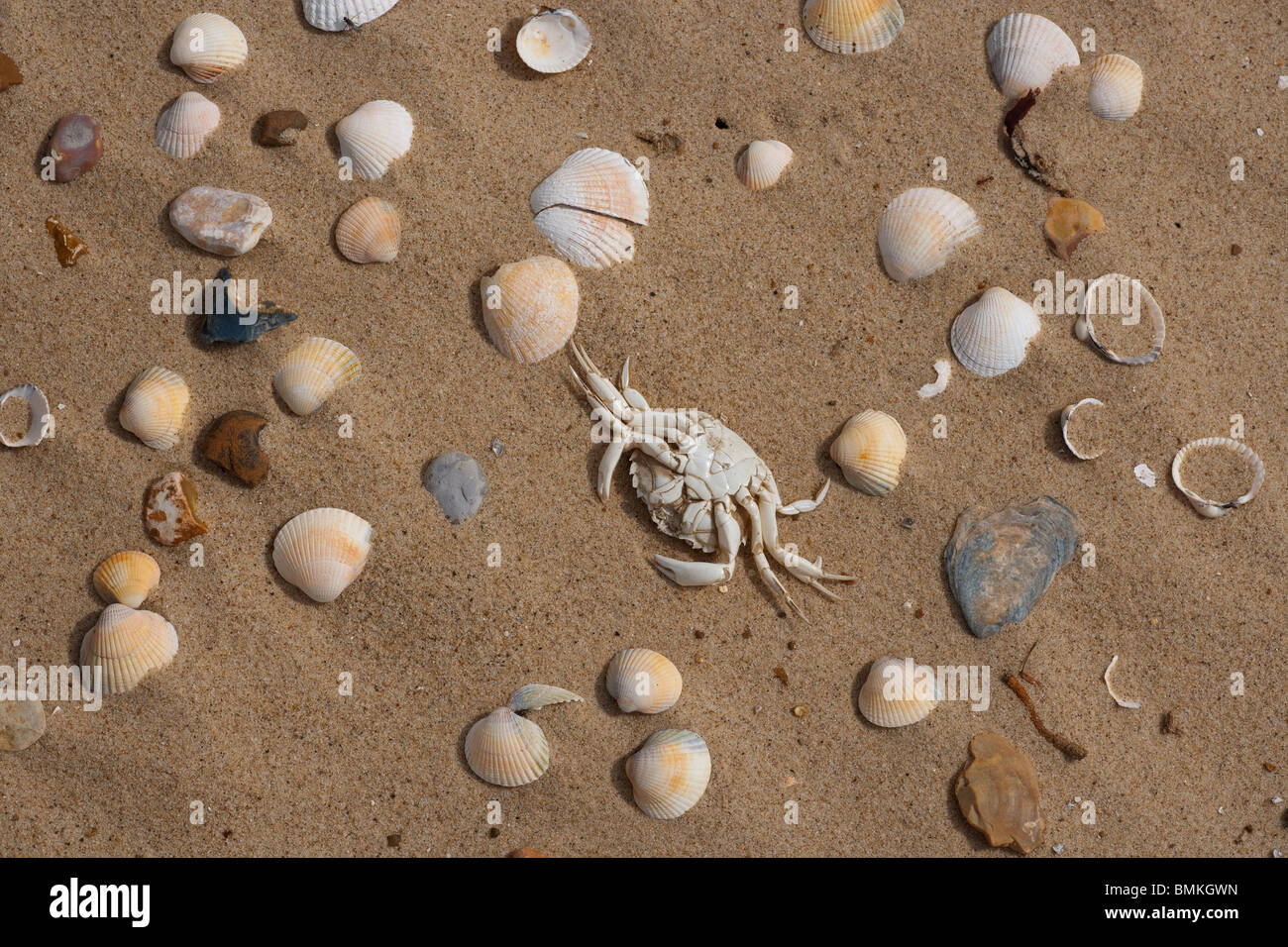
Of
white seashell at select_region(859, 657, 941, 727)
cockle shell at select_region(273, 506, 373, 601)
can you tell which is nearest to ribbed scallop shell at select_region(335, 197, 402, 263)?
cockle shell at select_region(273, 506, 373, 601)

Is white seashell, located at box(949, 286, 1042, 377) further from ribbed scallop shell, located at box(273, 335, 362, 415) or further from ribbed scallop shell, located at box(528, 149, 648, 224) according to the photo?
ribbed scallop shell, located at box(273, 335, 362, 415)

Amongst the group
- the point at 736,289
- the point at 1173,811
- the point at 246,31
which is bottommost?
the point at 1173,811

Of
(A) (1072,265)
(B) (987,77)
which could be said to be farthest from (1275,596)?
(B) (987,77)

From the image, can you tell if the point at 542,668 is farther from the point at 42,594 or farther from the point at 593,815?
the point at 42,594

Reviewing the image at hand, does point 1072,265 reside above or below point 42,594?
above

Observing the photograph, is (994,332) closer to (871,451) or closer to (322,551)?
(871,451)

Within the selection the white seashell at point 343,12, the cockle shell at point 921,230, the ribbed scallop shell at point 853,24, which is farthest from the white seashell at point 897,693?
the white seashell at point 343,12

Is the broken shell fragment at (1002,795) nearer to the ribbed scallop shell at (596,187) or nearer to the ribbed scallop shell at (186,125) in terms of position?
the ribbed scallop shell at (596,187)
